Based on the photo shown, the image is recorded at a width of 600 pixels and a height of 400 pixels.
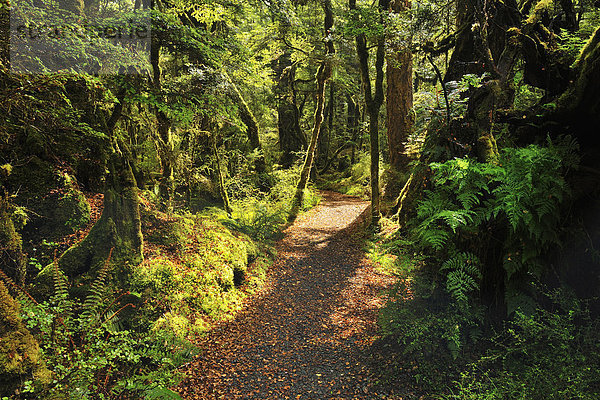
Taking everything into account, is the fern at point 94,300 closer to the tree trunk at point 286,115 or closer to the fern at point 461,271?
the fern at point 461,271

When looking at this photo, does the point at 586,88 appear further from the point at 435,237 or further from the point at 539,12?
the point at 435,237

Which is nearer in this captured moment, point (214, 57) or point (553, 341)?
point (553, 341)

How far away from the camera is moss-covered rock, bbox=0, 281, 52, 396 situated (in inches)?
117

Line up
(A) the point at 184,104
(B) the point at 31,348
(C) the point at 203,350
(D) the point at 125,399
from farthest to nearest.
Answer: (A) the point at 184,104
(C) the point at 203,350
(D) the point at 125,399
(B) the point at 31,348

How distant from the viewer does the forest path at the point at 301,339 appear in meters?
4.52

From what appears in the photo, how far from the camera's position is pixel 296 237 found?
469 inches

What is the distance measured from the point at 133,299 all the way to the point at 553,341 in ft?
21.2

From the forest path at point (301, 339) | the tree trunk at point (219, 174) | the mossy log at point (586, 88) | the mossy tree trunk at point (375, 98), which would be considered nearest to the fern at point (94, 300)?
the forest path at point (301, 339)

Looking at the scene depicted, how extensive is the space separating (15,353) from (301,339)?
4163 millimetres

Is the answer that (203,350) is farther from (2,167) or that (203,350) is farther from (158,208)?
(158,208)

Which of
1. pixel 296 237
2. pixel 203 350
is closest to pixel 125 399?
pixel 203 350

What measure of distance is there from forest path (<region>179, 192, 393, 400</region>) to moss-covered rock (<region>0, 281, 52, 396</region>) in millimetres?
2020

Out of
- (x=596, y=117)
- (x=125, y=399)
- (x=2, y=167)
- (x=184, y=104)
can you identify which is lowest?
(x=125, y=399)

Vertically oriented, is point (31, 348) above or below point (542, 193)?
below
